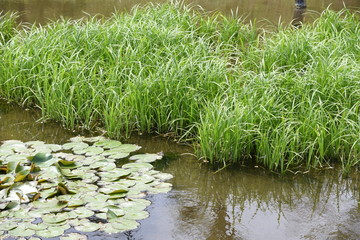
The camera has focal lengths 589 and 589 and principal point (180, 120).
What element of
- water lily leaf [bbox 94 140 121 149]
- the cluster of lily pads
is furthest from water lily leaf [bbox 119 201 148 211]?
water lily leaf [bbox 94 140 121 149]

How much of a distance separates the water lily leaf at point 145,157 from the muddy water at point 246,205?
0.08 metres

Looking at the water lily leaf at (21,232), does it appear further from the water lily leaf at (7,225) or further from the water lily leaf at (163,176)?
the water lily leaf at (163,176)

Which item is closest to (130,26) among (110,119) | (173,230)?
(110,119)

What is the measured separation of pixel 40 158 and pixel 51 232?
1035 mm

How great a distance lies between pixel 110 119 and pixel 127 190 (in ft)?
3.96

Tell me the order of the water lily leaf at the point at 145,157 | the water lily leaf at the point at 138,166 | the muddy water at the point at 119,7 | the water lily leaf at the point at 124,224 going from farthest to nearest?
the muddy water at the point at 119,7 → the water lily leaf at the point at 145,157 → the water lily leaf at the point at 138,166 → the water lily leaf at the point at 124,224

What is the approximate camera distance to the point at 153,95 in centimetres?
563

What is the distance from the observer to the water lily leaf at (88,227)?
148 inches

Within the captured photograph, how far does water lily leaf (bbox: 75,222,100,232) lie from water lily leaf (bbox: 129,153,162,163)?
1152 millimetres

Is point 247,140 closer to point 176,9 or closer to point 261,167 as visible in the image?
point 261,167

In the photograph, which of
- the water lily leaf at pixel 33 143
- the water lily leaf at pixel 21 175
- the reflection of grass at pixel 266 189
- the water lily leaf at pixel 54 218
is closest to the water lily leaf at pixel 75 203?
the water lily leaf at pixel 54 218

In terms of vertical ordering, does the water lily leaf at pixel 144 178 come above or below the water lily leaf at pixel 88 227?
above

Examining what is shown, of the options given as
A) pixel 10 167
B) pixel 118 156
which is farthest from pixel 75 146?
pixel 10 167

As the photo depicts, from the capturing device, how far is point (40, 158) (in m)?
4.61
